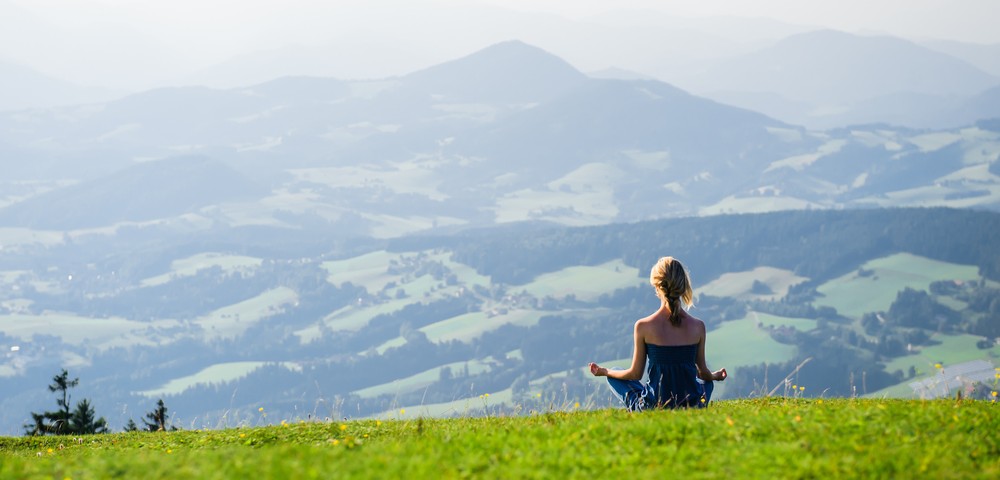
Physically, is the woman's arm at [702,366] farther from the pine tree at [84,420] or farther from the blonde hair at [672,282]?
the pine tree at [84,420]

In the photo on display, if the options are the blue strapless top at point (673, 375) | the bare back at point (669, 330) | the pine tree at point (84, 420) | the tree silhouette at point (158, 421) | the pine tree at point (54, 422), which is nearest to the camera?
the bare back at point (669, 330)

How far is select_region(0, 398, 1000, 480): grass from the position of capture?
28.8 feet

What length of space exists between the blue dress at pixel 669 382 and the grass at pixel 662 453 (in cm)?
138

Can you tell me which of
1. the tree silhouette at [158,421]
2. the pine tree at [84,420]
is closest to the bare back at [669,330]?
the tree silhouette at [158,421]

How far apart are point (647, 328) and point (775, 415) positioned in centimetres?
239

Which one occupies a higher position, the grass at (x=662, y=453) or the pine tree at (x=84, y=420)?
the grass at (x=662, y=453)

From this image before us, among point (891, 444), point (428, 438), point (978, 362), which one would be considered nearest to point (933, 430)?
point (891, 444)

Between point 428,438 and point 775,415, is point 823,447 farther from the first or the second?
point 428,438

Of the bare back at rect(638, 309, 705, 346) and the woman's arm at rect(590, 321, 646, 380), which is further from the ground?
the bare back at rect(638, 309, 705, 346)

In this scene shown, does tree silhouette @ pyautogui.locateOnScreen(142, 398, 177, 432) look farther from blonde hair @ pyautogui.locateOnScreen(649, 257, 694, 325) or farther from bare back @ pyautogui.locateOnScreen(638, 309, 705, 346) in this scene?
blonde hair @ pyautogui.locateOnScreen(649, 257, 694, 325)

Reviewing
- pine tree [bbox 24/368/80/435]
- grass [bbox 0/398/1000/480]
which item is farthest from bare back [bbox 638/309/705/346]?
pine tree [bbox 24/368/80/435]

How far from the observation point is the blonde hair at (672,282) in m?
12.5

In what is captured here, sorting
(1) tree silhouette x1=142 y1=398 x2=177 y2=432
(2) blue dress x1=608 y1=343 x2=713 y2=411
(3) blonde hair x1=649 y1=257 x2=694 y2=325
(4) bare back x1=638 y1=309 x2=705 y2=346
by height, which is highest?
(3) blonde hair x1=649 y1=257 x2=694 y2=325

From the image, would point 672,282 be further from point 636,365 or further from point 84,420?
point 84,420
